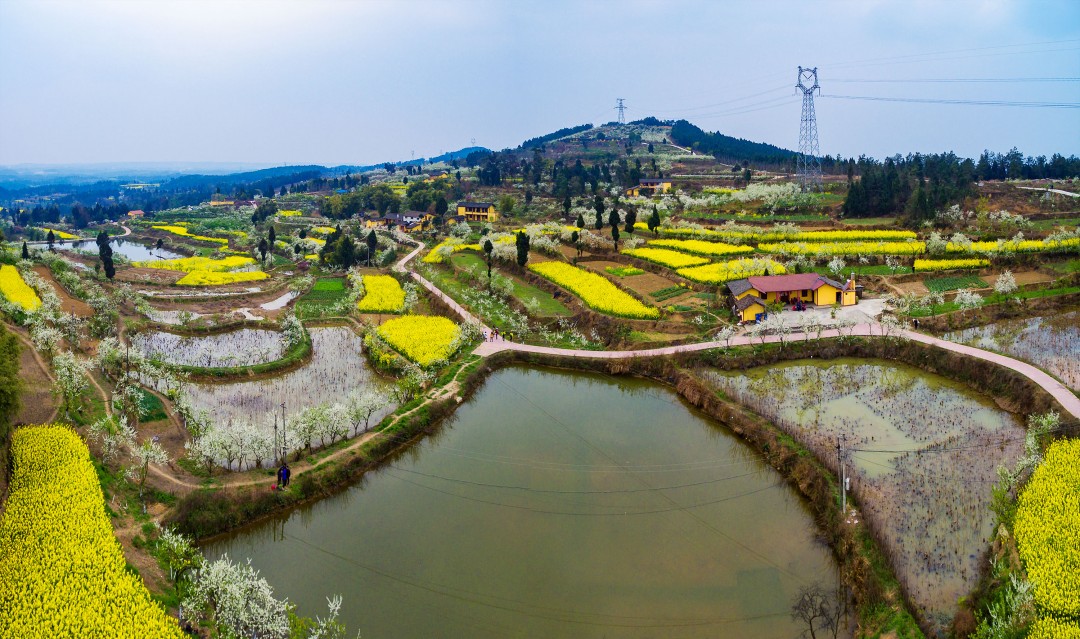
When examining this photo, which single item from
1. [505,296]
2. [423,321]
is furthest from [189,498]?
[505,296]

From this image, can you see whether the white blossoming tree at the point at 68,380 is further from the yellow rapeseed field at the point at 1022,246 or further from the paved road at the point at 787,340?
the yellow rapeseed field at the point at 1022,246

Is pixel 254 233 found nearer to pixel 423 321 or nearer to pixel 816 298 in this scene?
pixel 423 321

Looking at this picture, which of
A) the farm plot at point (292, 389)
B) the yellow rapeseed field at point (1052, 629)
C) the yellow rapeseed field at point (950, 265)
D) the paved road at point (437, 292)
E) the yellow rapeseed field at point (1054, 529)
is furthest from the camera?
the yellow rapeseed field at point (950, 265)

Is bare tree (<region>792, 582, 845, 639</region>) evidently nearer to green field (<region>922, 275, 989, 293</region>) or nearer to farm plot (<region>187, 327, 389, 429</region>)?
farm plot (<region>187, 327, 389, 429</region>)

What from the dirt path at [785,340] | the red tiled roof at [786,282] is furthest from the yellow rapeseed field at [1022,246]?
the dirt path at [785,340]

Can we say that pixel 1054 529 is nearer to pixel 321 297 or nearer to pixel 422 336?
pixel 422 336

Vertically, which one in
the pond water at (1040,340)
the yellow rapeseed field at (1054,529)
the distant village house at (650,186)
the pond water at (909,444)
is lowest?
the pond water at (909,444)

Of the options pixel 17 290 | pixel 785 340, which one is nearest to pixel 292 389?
pixel 785 340
